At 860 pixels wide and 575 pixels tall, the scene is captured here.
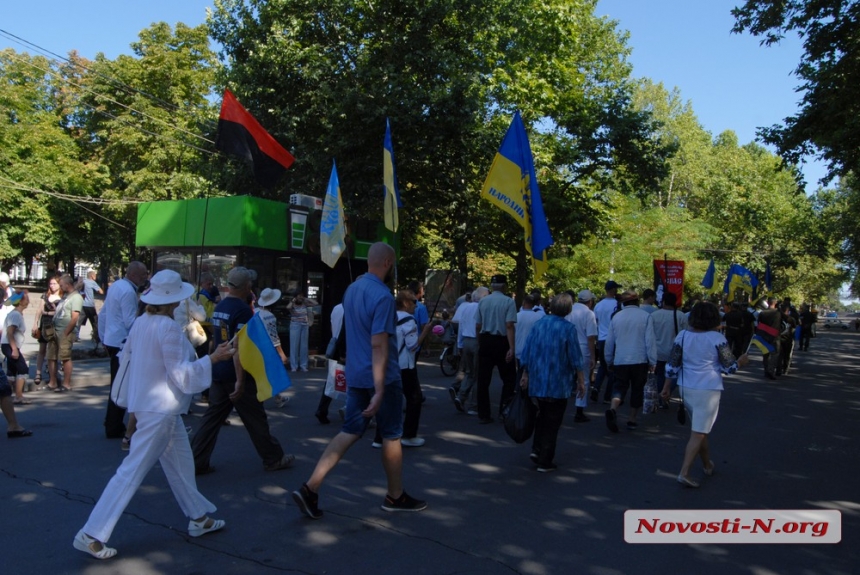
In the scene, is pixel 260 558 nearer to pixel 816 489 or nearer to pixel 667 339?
pixel 816 489

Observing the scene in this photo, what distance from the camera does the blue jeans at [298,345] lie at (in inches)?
563

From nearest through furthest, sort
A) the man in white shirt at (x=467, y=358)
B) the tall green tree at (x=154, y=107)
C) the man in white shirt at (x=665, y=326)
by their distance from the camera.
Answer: the man in white shirt at (x=467, y=358) < the man in white shirt at (x=665, y=326) < the tall green tree at (x=154, y=107)

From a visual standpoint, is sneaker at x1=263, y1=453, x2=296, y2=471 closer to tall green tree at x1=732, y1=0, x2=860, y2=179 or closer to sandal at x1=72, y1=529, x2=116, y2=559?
sandal at x1=72, y1=529, x2=116, y2=559

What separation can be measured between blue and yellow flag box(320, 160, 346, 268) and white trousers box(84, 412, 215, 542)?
23.2ft

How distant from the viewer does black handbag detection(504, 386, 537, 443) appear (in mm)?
6598

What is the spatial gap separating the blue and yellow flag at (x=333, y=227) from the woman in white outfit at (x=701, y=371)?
6.30 meters

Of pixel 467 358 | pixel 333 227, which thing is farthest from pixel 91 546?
pixel 333 227

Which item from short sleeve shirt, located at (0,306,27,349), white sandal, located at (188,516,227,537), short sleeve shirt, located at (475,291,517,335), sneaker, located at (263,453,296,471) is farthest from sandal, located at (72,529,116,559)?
short sleeve shirt, located at (475,291,517,335)

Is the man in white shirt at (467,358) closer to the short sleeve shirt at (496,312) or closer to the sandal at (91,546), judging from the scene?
the short sleeve shirt at (496,312)

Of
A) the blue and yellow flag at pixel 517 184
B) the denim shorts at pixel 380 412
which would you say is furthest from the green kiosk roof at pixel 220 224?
the denim shorts at pixel 380 412

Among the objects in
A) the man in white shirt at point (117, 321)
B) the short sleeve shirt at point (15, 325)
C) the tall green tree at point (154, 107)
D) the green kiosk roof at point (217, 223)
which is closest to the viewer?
the man in white shirt at point (117, 321)

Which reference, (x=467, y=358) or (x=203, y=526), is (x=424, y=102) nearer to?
(x=467, y=358)

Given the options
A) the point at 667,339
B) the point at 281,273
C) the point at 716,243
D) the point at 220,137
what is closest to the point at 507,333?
the point at 667,339

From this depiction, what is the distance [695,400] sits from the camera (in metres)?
6.36
